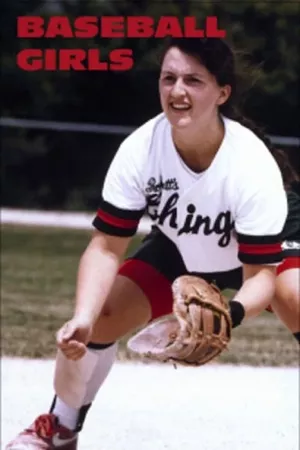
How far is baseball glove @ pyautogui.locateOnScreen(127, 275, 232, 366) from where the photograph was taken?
7.76 ft

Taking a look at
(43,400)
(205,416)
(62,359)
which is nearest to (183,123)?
(62,359)

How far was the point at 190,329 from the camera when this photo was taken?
2.36 meters

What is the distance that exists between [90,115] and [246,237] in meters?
9.65

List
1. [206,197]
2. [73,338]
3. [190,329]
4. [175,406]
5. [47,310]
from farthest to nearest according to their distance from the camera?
[47,310]
[175,406]
[206,197]
[73,338]
[190,329]

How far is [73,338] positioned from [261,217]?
18.7 inches

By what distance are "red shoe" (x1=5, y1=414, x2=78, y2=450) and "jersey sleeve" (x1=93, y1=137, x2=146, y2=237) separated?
0.54m

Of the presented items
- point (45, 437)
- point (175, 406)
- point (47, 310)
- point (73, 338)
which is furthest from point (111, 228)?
point (47, 310)

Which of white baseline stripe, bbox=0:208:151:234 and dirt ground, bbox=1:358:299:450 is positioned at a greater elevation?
dirt ground, bbox=1:358:299:450

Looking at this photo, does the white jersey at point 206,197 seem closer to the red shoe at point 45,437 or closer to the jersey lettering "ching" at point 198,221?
the jersey lettering "ching" at point 198,221

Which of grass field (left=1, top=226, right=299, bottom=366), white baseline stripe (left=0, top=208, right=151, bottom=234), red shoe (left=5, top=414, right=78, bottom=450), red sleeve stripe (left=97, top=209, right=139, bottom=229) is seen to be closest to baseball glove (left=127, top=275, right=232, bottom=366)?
red sleeve stripe (left=97, top=209, right=139, bottom=229)

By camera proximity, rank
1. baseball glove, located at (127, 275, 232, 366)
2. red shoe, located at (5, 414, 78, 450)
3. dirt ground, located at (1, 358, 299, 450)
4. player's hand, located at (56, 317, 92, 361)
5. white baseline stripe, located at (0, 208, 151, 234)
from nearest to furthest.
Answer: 1. baseball glove, located at (127, 275, 232, 366)
2. player's hand, located at (56, 317, 92, 361)
3. red shoe, located at (5, 414, 78, 450)
4. dirt ground, located at (1, 358, 299, 450)
5. white baseline stripe, located at (0, 208, 151, 234)

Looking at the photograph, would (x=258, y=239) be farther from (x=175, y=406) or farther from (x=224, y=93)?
(x=175, y=406)

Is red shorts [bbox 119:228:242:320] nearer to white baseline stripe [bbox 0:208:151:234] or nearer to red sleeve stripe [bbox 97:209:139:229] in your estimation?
red sleeve stripe [bbox 97:209:139:229]

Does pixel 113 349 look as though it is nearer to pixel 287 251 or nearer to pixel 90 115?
pixel 287 251
